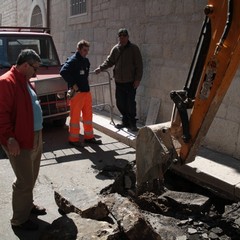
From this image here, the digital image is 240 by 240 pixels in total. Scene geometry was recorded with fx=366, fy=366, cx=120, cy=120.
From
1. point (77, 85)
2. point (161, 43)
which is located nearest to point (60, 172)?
point (77, 85)

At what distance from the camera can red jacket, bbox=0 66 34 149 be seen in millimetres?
3479

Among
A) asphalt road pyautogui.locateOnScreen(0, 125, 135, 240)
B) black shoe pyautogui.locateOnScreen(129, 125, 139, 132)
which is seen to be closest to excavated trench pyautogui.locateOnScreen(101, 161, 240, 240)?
asphalt road pyautogui.locateOnScreen(0, 125, 135, 240)

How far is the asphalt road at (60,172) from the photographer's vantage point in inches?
164

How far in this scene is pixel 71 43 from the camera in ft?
39.8

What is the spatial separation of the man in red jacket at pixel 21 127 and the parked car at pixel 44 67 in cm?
355

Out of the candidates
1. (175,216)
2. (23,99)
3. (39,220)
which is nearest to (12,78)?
(23,99)

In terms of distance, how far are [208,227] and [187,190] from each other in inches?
57.1

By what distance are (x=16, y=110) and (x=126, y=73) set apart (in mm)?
4388

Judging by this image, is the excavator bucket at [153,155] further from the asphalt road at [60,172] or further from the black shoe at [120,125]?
the black shoe at [120,125]

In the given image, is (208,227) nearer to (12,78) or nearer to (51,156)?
(12,78)

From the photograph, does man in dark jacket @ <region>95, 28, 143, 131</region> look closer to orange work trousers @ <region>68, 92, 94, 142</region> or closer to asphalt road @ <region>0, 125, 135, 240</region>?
asphalt road @ <region>0, 125, 135, 240</region>

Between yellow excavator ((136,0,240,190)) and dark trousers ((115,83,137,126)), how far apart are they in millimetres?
3493

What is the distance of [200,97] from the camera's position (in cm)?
357

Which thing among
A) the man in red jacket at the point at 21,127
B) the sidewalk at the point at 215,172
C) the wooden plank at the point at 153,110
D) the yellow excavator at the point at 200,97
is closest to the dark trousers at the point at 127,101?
the wooden plank at the point at 153,110
